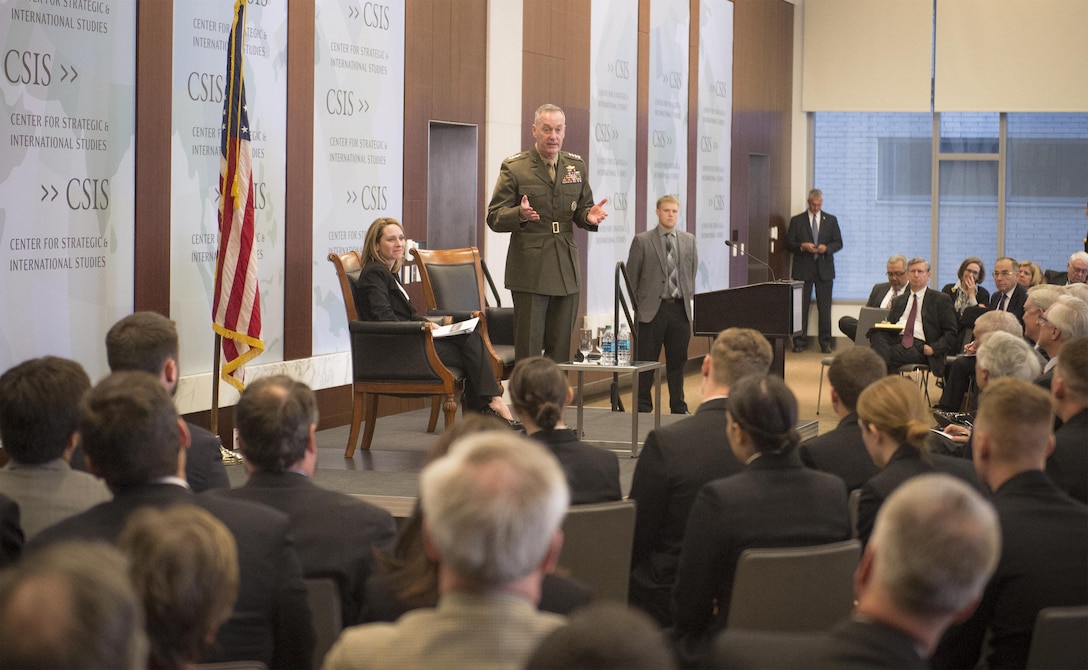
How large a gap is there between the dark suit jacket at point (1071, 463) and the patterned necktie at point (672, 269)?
6078 mm

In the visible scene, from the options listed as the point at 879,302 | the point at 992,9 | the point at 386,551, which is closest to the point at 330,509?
the point at 386,551

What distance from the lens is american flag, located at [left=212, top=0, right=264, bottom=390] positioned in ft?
21.0

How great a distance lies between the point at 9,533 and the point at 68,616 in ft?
5.65

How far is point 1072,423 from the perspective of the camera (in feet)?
12.2

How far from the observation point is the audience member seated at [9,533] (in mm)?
2754

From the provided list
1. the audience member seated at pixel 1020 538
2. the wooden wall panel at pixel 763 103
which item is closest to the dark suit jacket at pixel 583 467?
the audience member seated at pixel 1020 538

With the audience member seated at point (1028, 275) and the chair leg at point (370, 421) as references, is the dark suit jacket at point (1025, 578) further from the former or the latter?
the audience member seated at point (1028, 275)

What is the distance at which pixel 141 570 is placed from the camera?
65.3 inches

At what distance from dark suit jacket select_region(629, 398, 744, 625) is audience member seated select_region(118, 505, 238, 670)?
1.94 metres

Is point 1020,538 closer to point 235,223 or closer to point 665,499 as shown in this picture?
point 665,499

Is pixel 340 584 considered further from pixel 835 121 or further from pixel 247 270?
pixel 835 121

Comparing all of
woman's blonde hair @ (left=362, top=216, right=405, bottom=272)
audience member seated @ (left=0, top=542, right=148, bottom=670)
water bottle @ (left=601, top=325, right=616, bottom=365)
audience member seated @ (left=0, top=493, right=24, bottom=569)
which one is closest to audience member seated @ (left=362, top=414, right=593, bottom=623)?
audience member seated @ (left=0, top=493, right=24, bottom=569)

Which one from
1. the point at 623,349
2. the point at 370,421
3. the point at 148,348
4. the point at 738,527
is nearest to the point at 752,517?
the point at 738,527

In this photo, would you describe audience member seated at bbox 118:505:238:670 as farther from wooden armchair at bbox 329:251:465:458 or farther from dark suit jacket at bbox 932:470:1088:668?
wooden armchair at bbox 329:251:465:458
